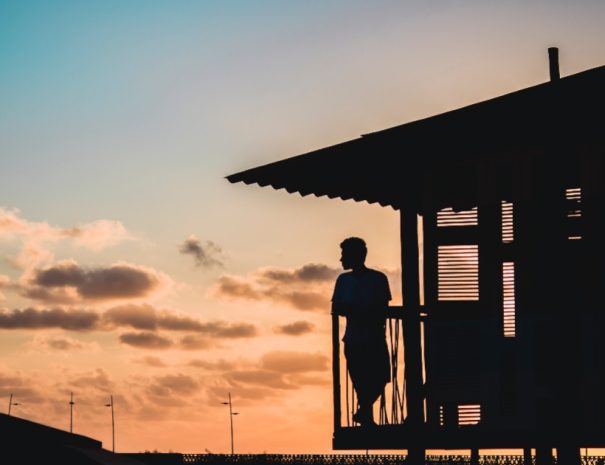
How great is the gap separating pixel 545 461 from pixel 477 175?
5.28 meters

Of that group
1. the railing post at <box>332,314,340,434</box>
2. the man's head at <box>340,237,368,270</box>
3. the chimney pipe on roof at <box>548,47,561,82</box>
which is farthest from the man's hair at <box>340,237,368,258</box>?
the chimney pipe on roof at <box>548,47,561,82</box>

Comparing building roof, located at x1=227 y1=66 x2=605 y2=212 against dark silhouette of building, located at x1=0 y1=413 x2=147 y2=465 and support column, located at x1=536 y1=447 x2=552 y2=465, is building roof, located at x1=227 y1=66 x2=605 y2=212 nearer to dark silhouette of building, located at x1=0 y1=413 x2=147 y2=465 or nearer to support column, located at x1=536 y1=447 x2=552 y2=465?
dark silhouette of building, located at x1=0 y1=413 x2=147 y2=465

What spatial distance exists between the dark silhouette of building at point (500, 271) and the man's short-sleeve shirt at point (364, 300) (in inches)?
15.3

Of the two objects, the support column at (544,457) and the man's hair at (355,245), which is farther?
the support column at (544,457)

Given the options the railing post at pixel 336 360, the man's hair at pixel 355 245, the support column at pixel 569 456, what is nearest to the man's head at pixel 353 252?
the man's hair at pixel 355 245

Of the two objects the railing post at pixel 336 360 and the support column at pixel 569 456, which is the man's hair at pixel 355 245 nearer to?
the railing post at pixel 336 360

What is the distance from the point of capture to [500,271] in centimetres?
1752

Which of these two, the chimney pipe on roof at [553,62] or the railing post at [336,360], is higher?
the chimney pipe on roof at [553,62]

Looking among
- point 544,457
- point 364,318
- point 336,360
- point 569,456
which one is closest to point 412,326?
point 364,318

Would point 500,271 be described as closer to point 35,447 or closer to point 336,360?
point 336,360

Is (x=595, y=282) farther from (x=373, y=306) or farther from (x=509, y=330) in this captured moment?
(x=373, y=306)

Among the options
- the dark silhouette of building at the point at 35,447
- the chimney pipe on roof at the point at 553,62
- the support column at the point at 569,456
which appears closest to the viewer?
the dark silhouette of building at the point at 35,447

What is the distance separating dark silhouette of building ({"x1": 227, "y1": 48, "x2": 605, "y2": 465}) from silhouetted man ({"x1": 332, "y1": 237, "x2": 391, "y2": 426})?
38 cm

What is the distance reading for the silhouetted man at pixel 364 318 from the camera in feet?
55.6
